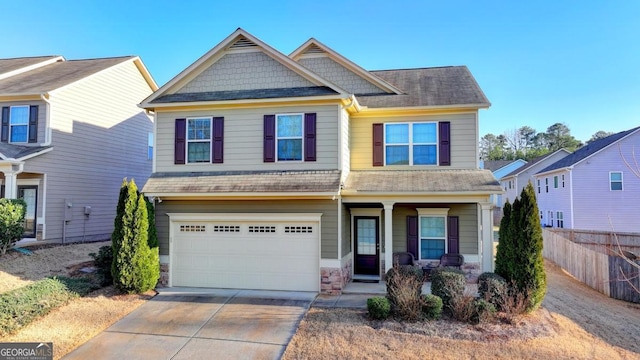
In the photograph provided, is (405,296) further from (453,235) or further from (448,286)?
(453,235)

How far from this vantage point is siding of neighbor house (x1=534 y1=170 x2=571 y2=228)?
24797 mm

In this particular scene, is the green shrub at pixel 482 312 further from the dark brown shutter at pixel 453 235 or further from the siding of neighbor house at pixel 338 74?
the siding of neighbor house at pixel 338 74

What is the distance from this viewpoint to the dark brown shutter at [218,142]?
11617 mm

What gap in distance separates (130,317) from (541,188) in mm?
31292

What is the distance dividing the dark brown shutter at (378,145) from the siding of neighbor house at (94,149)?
12.4 m

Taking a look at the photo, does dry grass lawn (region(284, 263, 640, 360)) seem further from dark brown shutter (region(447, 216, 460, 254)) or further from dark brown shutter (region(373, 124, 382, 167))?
dark brown shutter (region(373, 124, 382, 167))

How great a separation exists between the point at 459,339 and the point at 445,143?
6375mm

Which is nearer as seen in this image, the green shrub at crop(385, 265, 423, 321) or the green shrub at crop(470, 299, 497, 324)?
the green shrub at crop(470, 299, 497, 324)

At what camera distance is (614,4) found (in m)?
8.47

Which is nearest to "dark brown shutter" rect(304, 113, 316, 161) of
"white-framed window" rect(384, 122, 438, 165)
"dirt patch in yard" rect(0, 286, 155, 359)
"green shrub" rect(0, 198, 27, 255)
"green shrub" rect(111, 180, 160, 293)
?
"white-framed window" rect(384, 122, 438, 165)

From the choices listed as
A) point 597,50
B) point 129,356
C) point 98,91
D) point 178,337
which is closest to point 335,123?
point 178,337

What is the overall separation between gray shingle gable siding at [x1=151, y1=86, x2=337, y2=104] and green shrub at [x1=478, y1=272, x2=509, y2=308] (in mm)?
6277

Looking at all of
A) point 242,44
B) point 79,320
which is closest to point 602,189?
point 242,44

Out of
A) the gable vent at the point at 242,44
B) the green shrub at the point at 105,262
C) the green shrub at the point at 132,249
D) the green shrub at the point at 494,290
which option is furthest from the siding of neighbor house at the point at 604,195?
the green shrub at the point at 105,262
